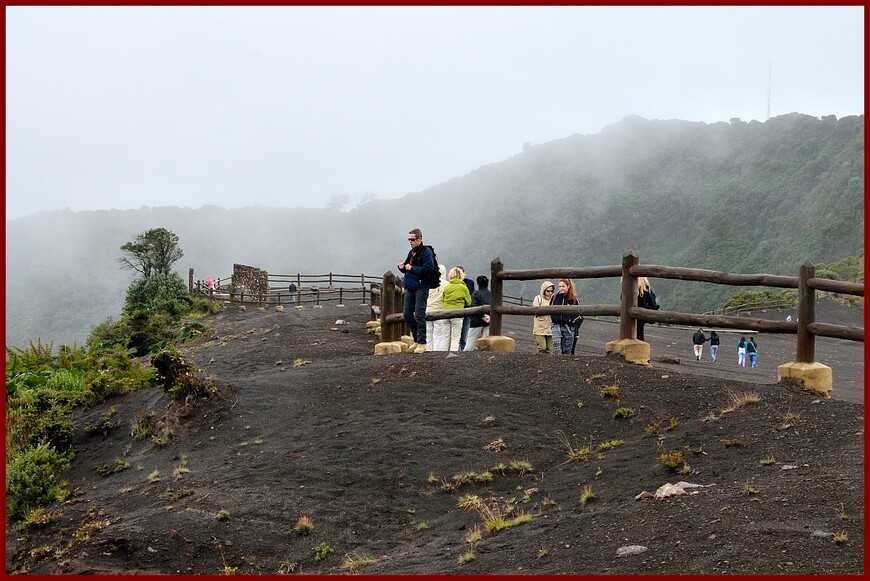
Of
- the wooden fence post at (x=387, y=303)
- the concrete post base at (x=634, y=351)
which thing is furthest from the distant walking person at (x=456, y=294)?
the concrete post base at (x=634, y=351)

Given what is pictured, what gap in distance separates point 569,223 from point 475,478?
11119 centimetres

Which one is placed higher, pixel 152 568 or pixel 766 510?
pixel 766 510

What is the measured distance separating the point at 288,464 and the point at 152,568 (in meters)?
2.14

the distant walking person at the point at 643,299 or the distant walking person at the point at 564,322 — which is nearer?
the distant walking person at the point at 643,299

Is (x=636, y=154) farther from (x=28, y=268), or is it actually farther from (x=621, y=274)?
(x=621, y=274)

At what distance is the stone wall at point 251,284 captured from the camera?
44691 millimetres

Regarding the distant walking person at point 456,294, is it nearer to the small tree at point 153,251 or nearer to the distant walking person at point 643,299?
the distant walking person at point 643,299

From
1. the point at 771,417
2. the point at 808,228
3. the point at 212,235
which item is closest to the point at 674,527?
the point at 771,417

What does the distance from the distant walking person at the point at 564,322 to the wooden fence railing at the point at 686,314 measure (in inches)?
31.8

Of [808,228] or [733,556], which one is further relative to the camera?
[808,228]

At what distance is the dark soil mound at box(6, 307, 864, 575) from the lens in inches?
241

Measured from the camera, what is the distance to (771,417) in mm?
8477

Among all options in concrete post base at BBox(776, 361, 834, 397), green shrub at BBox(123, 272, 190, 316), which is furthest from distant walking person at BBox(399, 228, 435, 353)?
green shrub at BBox(123, 272, 190, 316)

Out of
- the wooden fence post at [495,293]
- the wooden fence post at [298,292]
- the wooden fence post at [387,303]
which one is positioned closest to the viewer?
the wooden fence post at [495,293]
